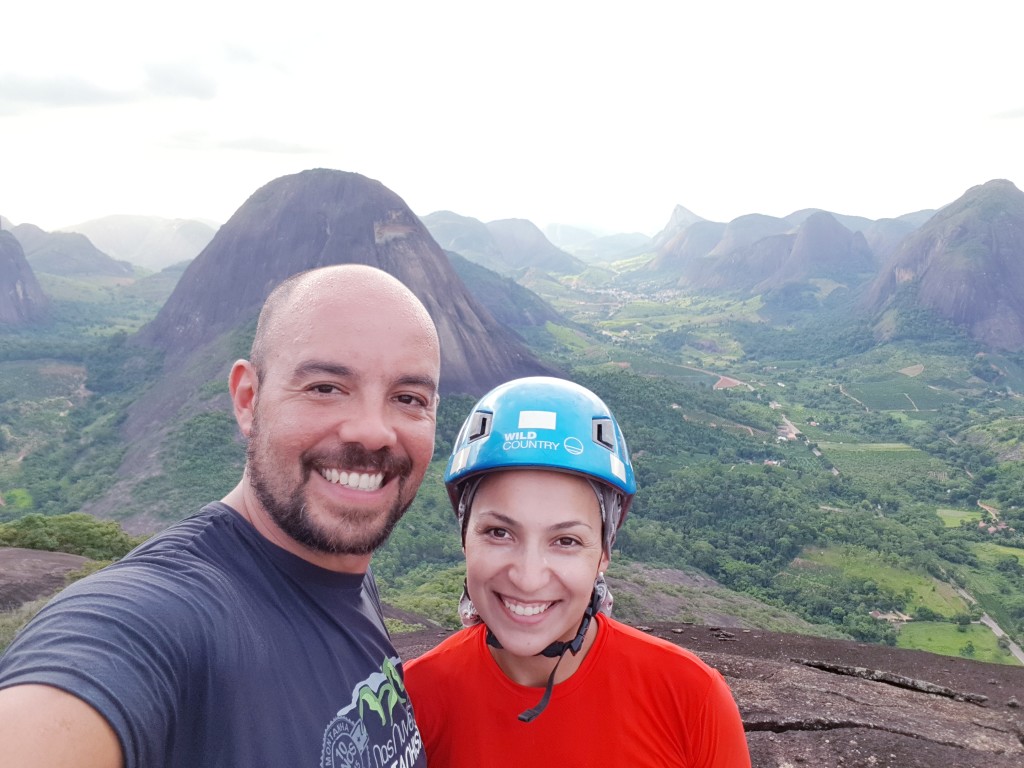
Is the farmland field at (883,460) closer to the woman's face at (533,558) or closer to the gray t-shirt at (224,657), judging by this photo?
the woman's face at (533,558)

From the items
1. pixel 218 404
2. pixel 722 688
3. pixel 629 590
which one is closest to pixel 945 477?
pixel 629 590

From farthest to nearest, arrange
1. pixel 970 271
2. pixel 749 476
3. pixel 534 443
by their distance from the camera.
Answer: pixel 970 271 < pixel 749 476 < pixel 534 443

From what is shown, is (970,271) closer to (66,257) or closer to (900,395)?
(900,395)

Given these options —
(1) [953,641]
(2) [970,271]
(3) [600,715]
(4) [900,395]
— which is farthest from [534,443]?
(2) [970,271]

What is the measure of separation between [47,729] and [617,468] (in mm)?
2514

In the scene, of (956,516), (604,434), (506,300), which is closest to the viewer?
(604,434)

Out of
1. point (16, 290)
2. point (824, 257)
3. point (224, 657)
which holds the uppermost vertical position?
point (824, 257)

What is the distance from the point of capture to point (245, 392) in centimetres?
302

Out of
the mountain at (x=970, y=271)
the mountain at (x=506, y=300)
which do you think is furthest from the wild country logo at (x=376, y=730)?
the mountain at (x=970, y=271)

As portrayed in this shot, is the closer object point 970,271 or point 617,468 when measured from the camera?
point 617,468

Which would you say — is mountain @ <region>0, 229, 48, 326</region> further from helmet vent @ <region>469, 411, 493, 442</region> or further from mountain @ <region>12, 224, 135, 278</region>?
helmet vent @ <region>469, 411, 493, 442</region>

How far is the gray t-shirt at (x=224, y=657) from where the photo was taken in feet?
6.13

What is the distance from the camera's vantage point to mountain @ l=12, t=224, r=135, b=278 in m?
168

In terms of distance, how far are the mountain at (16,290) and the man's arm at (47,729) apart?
127 metres
